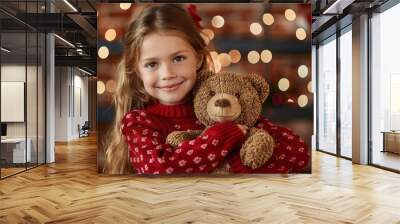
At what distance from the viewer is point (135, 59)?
20.7 feet

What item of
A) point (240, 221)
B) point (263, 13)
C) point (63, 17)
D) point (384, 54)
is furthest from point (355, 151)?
point (63, 17)

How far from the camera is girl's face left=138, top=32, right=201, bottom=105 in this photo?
6156 mm

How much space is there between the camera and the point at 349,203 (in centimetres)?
455

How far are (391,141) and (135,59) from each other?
468cm

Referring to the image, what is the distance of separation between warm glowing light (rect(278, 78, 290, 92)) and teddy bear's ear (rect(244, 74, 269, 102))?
0.84ft

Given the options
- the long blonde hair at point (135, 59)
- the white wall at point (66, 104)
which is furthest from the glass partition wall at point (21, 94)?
the white wall at point (66, 104)

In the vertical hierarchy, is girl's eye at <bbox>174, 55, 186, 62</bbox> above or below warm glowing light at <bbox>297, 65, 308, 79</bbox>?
above

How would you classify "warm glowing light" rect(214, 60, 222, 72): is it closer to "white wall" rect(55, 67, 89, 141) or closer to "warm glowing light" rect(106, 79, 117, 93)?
"warm glowing light" rect(106, 79, 117, 93)

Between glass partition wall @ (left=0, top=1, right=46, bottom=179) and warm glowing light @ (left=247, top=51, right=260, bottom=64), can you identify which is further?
glass partition wall @ (left=0, top=1, right=46, bottom=179)

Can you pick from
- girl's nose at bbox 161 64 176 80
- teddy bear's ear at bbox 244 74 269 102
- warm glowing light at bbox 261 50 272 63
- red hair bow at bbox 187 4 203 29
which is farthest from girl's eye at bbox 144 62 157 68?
warm glowing light at bbox 261 50 272 63

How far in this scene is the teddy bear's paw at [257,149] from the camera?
19.8 feet

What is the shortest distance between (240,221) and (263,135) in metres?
2.39

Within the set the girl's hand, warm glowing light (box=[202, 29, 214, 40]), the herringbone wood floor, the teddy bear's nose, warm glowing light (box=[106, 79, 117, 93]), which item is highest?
warm glowing light (box=[202, 29, 214, 40])

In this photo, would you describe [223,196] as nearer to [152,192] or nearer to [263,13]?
[152,192]
